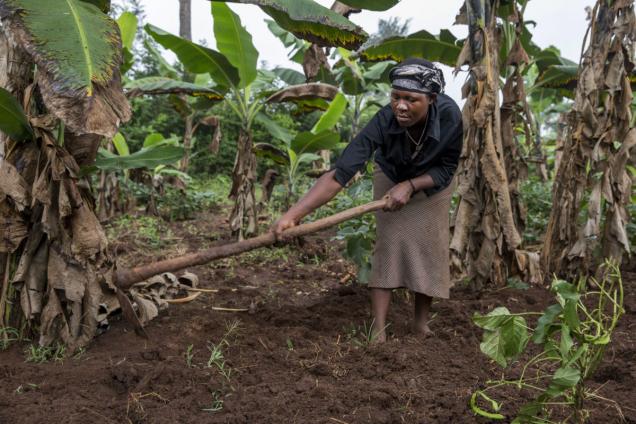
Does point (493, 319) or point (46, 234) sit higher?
point (493, 319)

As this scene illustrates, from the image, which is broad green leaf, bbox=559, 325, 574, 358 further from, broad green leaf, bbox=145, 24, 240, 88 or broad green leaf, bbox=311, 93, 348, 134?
broad green leaf, bbox=311, 93, 348, 134

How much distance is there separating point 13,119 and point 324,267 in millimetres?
3264

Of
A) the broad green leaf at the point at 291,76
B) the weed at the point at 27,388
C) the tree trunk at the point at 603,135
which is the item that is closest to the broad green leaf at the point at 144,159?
the weed at the point at 27,388

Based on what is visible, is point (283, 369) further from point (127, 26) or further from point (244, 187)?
point (127, 26)

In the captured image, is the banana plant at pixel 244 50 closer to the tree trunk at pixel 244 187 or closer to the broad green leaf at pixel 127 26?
the tree trunk at pixel 244 187

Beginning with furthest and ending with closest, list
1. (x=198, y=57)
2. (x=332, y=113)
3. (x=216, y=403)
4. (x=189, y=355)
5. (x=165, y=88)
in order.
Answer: (x=332, y=113) < (x=165, y=88) < (x=198, y=57) < (x=189, y=355) < (x=216, y=403)

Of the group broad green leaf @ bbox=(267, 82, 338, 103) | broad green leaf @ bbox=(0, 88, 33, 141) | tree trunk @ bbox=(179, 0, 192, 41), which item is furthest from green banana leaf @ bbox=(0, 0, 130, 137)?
tree trunk @ bbox=(179, 0, 192, 41)

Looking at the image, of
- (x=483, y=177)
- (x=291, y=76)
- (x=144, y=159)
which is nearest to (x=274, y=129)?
(x=291, y=76)

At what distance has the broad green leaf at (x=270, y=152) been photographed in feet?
22.5

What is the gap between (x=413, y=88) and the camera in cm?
306

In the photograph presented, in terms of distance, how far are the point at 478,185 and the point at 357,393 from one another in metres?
2.46

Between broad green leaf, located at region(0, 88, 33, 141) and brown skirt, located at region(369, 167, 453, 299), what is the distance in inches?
76.8

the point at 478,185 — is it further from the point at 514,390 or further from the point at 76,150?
the point at 76,150

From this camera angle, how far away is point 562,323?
197 centimetres
